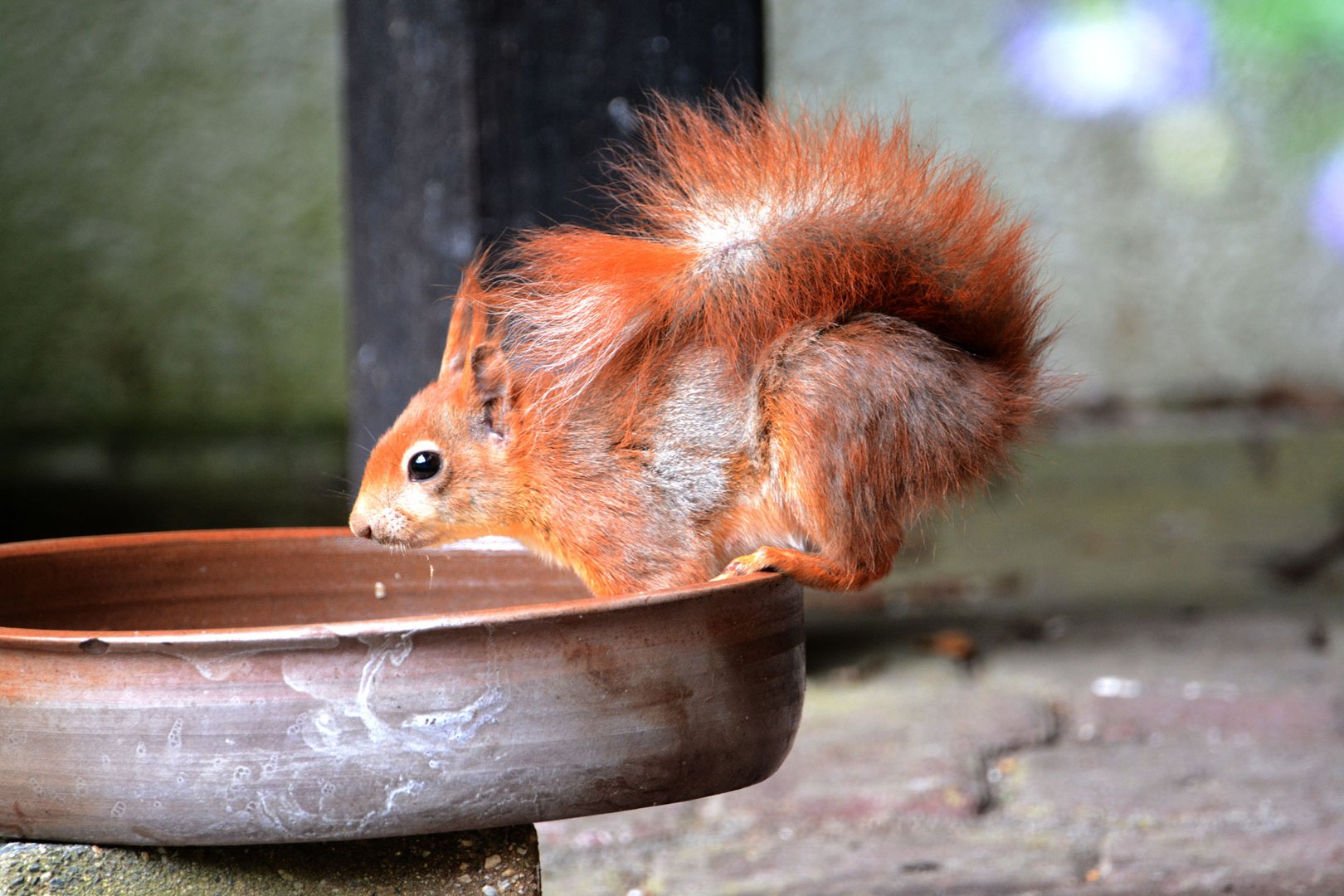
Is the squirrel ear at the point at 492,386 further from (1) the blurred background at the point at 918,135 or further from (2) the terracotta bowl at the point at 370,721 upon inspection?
(1) the blurred background at the point at 918,135

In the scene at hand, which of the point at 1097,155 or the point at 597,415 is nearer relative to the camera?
the point at 597,415

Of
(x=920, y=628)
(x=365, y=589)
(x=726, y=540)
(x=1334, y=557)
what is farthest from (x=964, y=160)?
(x=1334, y=557)

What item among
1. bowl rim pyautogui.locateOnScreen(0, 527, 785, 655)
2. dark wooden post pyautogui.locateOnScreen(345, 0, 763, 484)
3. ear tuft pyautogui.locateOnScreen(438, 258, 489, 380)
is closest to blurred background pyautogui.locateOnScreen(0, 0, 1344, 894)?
dark wooden post pyautogui.locateOnScreen(345, 0, 763, 484)

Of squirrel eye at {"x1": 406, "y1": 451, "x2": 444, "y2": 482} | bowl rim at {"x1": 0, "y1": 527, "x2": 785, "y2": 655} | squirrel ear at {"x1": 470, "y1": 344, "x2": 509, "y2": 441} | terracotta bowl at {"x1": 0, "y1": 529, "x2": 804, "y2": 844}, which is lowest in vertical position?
terracotta bowl at {"x1": 0, "y1": 529, "x2": 804, "y2": 844}

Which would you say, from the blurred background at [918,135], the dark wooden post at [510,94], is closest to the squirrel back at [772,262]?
the dark wooden post at [510,94]

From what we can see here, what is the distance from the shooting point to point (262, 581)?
1583 millimetres

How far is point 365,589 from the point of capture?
161 centimetres

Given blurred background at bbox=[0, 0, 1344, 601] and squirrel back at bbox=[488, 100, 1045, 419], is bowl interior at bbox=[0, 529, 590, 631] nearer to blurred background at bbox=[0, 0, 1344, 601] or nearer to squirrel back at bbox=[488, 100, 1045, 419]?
squirrel back at bbox=[488, 100, 1045, 419]

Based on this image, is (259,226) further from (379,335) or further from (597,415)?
(597,415)

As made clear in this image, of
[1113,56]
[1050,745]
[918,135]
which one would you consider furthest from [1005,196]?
[1050,745]

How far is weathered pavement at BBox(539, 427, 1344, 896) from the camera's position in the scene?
206cm

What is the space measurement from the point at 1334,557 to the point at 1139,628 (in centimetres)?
92

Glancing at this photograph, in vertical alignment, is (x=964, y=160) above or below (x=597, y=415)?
above

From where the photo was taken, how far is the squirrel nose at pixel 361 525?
1.47 m
